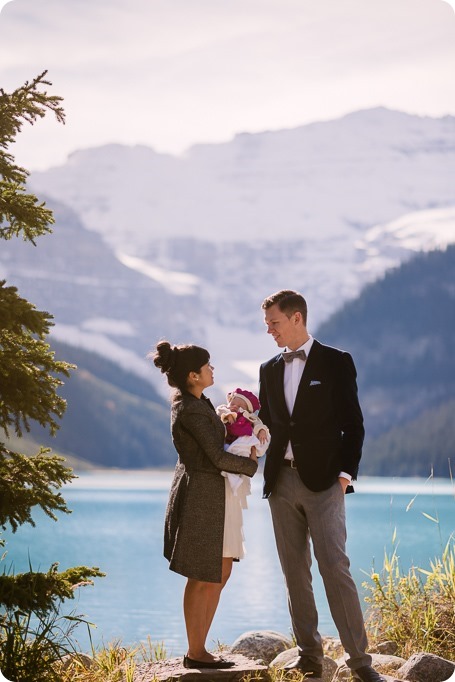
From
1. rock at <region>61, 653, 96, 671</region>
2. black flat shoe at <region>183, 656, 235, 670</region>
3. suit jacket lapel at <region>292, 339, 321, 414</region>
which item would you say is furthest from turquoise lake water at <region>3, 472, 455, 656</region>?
suit jacket lapel at <region>292, 339, 321, 414</region>

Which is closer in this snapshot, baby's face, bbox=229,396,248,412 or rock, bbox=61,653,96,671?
baby's face, bbox=229,396,248,412

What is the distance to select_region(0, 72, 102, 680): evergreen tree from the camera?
5.30 m

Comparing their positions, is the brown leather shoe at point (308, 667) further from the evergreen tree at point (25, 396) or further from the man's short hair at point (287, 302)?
the man's short hair at point (287, 302)

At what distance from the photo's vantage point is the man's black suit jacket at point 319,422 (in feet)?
17.9

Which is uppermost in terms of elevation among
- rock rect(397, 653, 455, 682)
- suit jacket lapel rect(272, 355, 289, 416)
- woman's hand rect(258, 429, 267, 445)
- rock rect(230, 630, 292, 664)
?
suit jacket lapel rect(272, 355, 289, 416)

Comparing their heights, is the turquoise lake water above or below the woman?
below

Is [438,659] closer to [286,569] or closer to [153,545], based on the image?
[286,569]

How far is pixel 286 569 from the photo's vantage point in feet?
18.7

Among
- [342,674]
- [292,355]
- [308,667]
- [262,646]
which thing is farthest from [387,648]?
[292,355]

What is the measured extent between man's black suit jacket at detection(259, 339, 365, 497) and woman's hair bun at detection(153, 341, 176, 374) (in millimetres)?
638

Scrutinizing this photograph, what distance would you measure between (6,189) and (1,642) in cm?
235

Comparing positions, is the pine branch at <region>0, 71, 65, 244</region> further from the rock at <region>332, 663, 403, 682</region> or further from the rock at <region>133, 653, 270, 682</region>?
the rock at <region>332, 663, 403, 682</region>

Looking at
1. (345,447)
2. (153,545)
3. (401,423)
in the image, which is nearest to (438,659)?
(345,447)

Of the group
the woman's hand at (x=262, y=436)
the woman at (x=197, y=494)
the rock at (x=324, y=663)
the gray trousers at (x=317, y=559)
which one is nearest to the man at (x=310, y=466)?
the gray trousers at (x=317, y=559)
